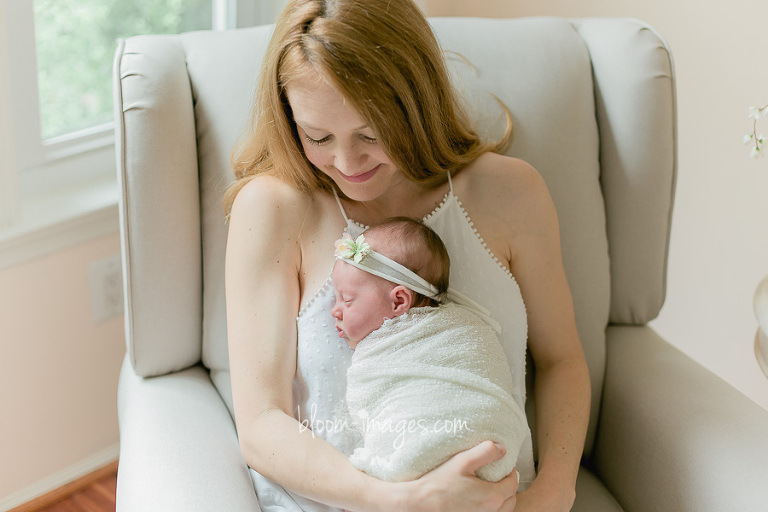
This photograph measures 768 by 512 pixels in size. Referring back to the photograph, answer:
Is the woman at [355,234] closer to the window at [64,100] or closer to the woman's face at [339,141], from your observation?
the woman's face at [339,141]

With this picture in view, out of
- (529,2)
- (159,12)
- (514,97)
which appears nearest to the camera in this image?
(514,97)

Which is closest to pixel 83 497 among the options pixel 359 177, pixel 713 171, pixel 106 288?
pixel 106 288

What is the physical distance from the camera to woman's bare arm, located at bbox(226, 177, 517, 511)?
1.05 meters

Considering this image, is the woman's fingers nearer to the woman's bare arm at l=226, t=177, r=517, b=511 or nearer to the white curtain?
the woman's bare arm at l=226, t=177, r=517, b=511

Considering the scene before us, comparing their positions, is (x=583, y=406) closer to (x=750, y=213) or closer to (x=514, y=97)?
(x=514, y=97)

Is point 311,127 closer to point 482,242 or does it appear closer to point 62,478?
point 482,242

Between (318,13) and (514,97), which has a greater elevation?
(318,13)

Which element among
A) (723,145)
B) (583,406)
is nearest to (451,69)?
(583,406)

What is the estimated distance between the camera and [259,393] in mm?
1174

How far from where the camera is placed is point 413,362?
1.11 meters

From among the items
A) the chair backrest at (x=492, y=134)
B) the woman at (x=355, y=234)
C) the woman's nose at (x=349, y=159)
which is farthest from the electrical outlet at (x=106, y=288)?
the woman's nose at (x=349, y=159)

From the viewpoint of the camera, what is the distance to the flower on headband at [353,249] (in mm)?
1138

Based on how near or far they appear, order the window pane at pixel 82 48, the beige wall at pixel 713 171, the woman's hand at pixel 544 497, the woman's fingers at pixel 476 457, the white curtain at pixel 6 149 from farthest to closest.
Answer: the beige wall at pixel 713 171 < the window pane at pixel 82 48 < the white curtain at pixel 6 149 < the woman's hand at pixel 544 497 < the woman's fingers at pixel 476 457

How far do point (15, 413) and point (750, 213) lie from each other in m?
1.77
